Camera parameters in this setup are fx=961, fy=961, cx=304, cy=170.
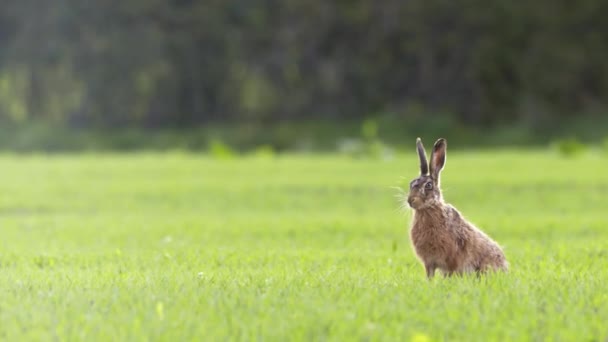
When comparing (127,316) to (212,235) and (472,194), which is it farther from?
(472,194)

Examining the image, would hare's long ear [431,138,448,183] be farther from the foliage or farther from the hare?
the foliage

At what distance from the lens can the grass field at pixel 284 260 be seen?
420 centimetres

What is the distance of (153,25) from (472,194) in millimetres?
18693

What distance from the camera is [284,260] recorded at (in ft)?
22.9

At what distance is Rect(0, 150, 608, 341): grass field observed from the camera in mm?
4203

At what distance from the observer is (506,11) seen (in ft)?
93.8

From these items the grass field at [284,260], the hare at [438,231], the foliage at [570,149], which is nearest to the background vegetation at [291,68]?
the foliage at [570,149]

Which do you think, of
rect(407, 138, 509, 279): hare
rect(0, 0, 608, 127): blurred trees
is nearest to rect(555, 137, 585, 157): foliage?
rect(0, 0, 608, 127): blurred trees

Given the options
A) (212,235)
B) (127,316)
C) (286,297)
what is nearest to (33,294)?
(127,316)

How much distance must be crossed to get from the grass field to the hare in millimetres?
152

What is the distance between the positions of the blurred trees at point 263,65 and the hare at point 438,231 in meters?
24.2

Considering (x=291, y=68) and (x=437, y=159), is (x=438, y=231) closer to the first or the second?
(x=437, y=159)

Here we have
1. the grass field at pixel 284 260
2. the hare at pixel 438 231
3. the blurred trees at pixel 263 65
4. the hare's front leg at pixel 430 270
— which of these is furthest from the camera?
the blurred trees at pixel 263 65

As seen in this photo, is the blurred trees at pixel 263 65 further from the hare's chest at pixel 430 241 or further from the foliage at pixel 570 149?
the hare's chest at pixel 430 241
